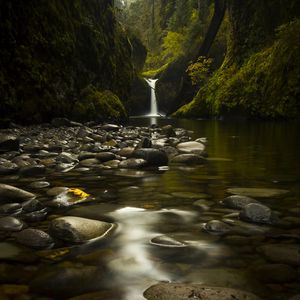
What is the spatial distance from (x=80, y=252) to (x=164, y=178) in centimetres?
235

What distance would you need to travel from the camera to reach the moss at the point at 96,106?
1497 centimetres

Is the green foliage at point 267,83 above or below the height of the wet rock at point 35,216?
above

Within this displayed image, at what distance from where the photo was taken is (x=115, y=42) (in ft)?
70.8

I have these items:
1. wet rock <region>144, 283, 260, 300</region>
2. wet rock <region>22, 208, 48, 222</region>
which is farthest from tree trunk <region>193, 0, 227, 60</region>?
wet rock <region>144, 283, 260, 300</region>

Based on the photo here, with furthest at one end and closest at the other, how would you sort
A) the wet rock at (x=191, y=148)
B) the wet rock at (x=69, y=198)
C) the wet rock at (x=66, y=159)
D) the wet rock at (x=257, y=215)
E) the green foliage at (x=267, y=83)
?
the green foliage at (x=267, y=83) < the wet rock at (x=191, y=148) < the wet rock at (x=66, y=159) < the wet rock at (x=69, y=198) < the wet rock at (x=257, y=215)

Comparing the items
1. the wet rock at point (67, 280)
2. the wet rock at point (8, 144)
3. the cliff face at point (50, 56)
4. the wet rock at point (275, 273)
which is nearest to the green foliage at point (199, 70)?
the cliff face at point (50, 56)

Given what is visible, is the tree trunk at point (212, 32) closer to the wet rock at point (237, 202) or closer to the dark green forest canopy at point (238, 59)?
the dark green forest canopy at point (238, 59)

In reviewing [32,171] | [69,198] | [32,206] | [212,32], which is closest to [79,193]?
[69,198]

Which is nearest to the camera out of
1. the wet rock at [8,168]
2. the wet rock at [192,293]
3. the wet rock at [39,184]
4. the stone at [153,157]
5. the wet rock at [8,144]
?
the wet rock at [192,293]

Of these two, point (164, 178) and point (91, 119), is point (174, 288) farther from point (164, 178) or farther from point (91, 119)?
point (91, 119)

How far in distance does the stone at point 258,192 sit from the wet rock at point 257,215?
0.75 meters

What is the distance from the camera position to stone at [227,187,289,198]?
341 centimetres

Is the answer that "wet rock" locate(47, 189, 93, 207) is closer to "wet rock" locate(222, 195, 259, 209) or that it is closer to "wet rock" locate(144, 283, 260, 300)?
"wet rock" locate(222, 195, 259, 209)

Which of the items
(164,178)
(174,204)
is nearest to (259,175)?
(164,178)
